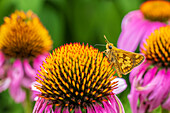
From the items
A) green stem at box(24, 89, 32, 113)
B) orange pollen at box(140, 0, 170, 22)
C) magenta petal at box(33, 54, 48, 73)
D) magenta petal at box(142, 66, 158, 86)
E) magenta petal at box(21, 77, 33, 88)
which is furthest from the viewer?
orange pollen at box(140, 0, 170, 22)

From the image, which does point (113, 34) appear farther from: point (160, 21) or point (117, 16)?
point (160, 21)

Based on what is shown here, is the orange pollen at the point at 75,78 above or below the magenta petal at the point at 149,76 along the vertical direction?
below

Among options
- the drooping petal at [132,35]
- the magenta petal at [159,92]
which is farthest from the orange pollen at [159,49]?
the drooping petal at [132,35]

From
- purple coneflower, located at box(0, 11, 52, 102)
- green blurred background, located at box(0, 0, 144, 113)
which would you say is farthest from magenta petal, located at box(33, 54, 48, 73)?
green blurred background, located at box(0, 0, 144, 113)

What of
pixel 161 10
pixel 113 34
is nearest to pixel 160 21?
pixel 161 10

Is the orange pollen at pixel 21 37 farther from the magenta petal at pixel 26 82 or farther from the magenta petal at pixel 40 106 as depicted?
the magenta petal at pixel 40 106

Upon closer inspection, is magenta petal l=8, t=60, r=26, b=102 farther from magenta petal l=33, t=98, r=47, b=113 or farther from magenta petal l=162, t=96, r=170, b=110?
magenta petal l=162, t=96, r=170, b=110

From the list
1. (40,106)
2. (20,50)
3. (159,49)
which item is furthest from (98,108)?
(20,50)

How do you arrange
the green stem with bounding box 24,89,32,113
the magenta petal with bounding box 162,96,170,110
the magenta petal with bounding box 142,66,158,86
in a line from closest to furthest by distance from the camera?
the magenta petal with bounding box 162,96,170,110 < the magenta petal with bounding box 142,66,158,86 < the green stem with bounding box 24,89,32,113

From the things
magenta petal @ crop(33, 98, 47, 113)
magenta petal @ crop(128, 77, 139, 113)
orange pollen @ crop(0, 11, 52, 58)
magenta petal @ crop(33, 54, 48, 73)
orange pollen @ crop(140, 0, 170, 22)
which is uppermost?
orange pollen @ crop(140, 0, 170, 22)
